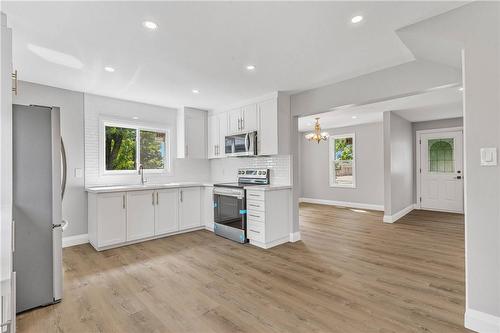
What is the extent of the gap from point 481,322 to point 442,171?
6.02 meters

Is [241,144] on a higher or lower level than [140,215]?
higher

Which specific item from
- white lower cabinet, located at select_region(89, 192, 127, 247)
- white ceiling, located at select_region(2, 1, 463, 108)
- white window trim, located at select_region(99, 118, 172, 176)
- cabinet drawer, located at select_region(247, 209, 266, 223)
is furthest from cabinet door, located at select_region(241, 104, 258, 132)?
white lower cabinet, located at select_region(89, 192, 127, 247)

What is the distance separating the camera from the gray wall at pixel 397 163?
555cm

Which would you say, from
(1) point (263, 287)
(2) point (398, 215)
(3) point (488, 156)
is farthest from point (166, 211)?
(2) point (398, 215)

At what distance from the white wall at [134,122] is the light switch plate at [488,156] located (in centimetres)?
470

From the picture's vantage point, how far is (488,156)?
178cm

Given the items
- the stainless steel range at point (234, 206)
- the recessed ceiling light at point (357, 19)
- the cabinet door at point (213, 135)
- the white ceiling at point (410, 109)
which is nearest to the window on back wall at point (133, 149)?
the cabinet door at point (213, 135)

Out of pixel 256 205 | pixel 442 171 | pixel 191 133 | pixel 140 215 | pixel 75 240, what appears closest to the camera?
pixel 256 205

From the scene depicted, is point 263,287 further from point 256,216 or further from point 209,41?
point 209,41

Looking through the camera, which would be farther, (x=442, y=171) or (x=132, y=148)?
(x=442, y=171)

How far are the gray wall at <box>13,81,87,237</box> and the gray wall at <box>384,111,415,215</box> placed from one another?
596 cm

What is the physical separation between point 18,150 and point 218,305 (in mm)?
2188

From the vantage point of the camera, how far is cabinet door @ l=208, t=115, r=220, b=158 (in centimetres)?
515

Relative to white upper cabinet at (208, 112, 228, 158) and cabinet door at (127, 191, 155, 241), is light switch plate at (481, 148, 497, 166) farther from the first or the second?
cabinet door at (127, 191, 155, 241)
